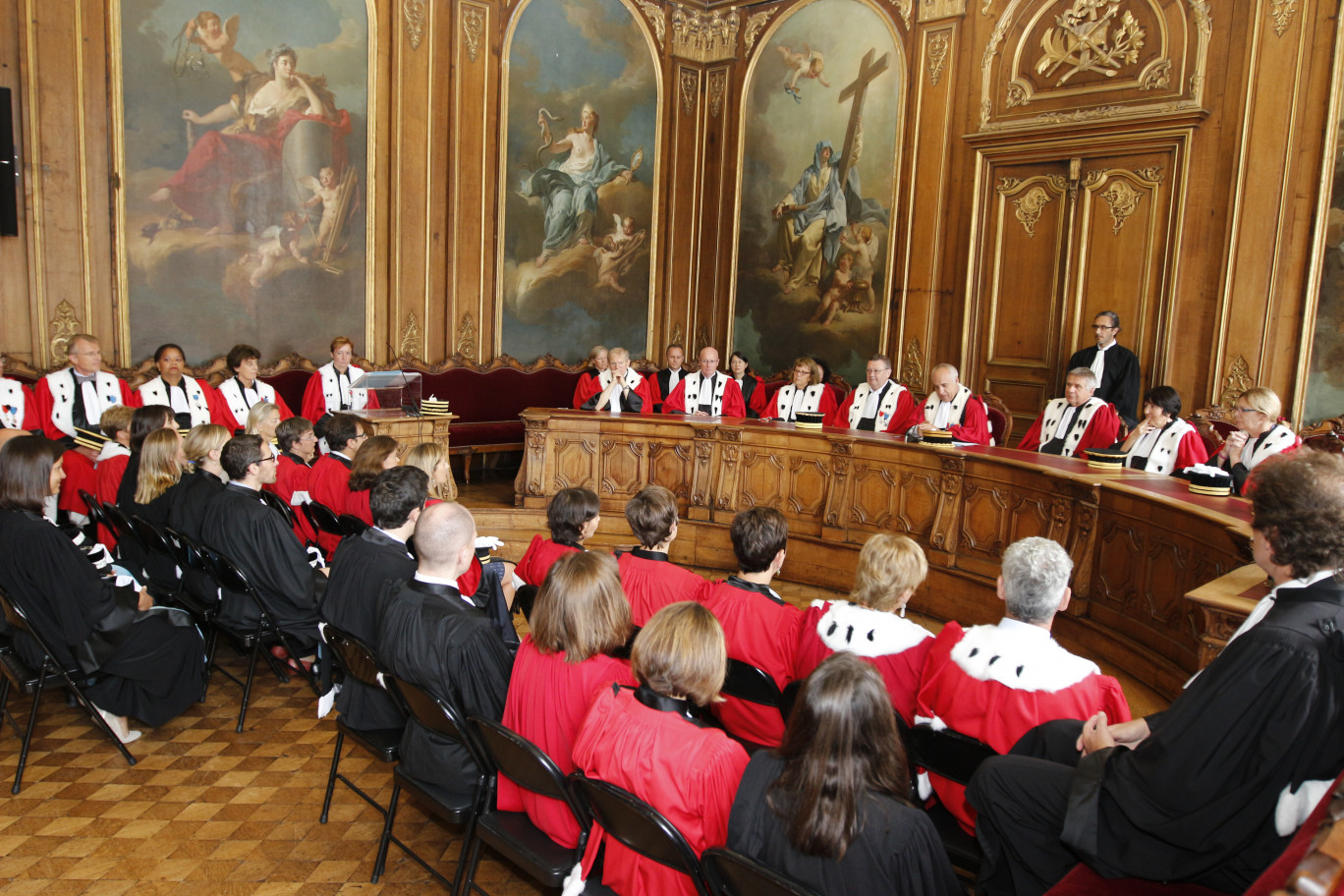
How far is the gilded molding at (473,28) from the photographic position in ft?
34.9

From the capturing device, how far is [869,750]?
74.2 inches

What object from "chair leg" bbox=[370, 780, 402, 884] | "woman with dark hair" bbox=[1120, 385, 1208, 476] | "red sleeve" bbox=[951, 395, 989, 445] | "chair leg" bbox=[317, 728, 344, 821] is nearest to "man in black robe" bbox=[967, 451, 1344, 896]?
"chair leg" bbox=[370, 780, 402, 884]

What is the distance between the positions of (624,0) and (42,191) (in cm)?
709

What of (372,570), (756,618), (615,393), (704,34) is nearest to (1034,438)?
(615,393)

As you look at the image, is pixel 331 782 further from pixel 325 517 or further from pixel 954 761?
pixel 954 761

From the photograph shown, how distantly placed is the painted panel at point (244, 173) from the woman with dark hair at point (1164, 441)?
7.87 m

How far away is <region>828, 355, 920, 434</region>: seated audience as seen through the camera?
28.6 ft

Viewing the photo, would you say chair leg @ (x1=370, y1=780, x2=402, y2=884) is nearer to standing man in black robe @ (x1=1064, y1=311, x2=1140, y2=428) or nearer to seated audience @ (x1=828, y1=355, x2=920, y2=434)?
seated audience @ (x1=828, y1=355, x2=920, y2=434)

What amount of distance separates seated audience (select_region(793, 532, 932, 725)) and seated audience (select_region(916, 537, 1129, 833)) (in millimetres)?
258

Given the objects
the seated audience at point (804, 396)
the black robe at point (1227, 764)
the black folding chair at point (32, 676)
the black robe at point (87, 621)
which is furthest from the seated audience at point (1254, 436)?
the black folding chair at point (32, 676)

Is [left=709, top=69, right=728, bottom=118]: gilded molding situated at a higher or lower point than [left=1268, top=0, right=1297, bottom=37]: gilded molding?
higher

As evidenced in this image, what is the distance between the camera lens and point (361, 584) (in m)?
3.61

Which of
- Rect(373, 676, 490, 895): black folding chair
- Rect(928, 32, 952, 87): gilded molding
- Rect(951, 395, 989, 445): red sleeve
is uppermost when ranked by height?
Rect(928, 32, 952, 87): gilded molding

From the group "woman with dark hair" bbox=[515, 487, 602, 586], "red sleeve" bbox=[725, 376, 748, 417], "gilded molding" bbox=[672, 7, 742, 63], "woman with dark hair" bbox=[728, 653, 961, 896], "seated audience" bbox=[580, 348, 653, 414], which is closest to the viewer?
"woman with dark hair" bbox=[728, 653, 961, 896]
